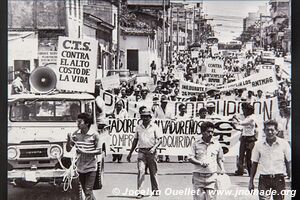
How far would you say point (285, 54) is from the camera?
22.4 ft

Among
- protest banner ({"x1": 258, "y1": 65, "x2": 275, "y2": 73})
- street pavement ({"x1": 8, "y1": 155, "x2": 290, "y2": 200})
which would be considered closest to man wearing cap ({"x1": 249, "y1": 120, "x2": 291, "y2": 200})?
street pavement ({"x1": 8, "y1": 155, "x2": 290, "y2": 200})

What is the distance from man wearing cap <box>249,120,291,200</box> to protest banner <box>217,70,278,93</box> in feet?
1.69

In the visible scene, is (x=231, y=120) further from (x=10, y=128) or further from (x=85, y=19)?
(x=10, y=128)

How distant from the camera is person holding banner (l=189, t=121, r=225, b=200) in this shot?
6.60m

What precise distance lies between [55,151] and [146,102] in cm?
127

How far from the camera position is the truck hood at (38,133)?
661cm

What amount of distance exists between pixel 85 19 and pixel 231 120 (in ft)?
7.18

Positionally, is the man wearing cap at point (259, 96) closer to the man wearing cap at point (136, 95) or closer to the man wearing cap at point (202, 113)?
the man wearing cap at point (202, 113)

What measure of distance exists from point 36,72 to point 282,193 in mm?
3346

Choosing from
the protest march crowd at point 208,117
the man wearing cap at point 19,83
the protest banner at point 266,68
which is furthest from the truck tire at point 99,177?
the protest banner at point 266,68

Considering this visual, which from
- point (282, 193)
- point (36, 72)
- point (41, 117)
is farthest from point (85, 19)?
point (282, 193)

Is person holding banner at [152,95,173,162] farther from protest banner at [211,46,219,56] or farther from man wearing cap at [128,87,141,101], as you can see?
protest banner at [211,46,219,56]
